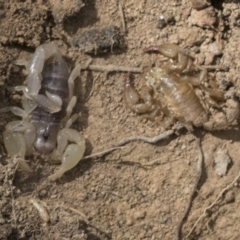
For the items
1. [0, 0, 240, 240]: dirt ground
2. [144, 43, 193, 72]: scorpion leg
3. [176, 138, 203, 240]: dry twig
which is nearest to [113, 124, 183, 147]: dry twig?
[0, 0, 240, 240]: dirt ground

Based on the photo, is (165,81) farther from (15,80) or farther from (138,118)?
(15,80)

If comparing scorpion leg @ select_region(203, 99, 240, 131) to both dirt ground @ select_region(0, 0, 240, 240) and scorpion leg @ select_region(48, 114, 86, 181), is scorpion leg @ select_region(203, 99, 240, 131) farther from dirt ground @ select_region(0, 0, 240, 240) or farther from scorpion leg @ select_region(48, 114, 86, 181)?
scorpion leg @ select_region(48, 114, 86, 181)

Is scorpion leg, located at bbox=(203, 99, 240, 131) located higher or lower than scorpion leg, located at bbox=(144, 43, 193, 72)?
lower

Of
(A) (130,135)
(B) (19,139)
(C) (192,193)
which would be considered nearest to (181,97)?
(A) (130,135)

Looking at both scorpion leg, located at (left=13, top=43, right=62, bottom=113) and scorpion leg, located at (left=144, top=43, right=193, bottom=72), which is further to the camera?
scorpion leg, located at (left=144, top=43, right=193, bottom=72)

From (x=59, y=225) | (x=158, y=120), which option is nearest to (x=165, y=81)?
(x=158, y=120)

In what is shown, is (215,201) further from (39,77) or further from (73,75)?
(39,77)
